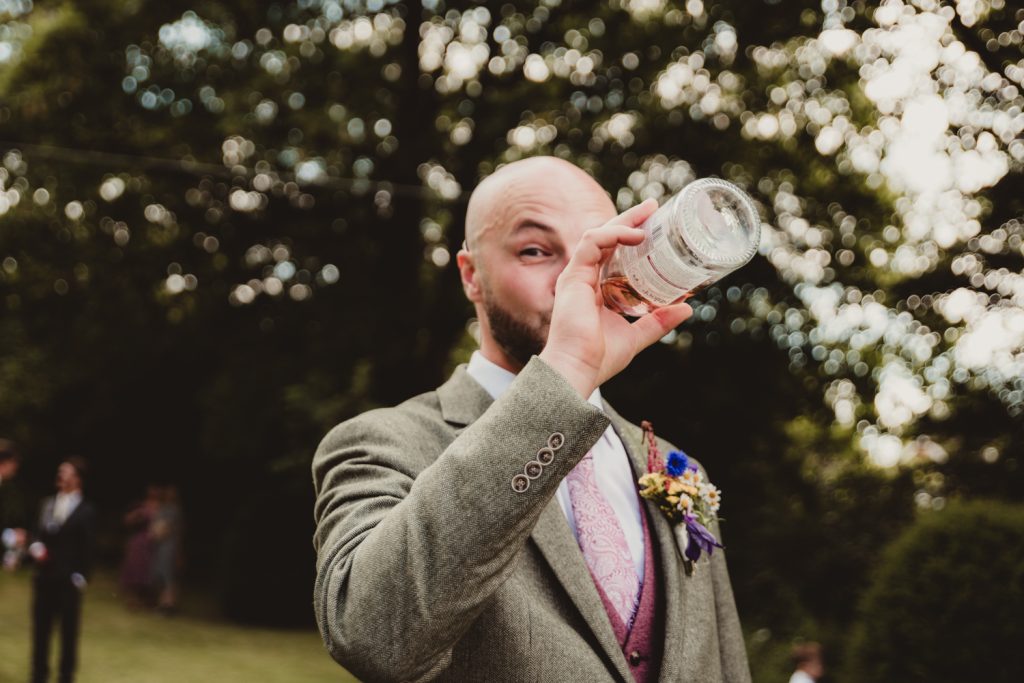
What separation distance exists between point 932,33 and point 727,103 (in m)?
4.54

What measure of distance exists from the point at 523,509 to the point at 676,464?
34.8 inches

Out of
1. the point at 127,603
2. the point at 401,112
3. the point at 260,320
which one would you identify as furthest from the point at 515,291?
the point at 127,603

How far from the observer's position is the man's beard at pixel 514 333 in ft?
5.62

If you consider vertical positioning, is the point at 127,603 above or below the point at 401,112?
below

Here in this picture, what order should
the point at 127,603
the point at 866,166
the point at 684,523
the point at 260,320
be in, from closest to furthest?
the point at 684,523 < the point at 866,166 < the point at 260,320 < the point at 127,603

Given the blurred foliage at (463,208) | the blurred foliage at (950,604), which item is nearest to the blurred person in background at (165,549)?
the blurred foliage at (463,208)

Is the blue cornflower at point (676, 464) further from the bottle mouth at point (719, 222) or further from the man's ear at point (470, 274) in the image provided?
the bottle mouth at point (719, 222)

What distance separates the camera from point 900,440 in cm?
955

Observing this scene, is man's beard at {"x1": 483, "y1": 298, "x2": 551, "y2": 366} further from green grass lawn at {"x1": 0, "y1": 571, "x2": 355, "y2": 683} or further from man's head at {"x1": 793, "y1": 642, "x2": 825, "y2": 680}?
green grass lawn at {"x1": 0, "y1": 571, "x2": 355, "y2": 683}

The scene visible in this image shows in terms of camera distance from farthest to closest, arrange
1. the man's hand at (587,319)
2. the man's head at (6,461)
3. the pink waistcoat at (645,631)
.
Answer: the man's head at (6,461), the pink waistcoat at (645,631), the man's hand at (587,319)

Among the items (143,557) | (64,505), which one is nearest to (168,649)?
(143,557)

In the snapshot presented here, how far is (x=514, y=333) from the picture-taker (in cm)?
175

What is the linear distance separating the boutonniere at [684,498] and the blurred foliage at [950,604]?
5.39 m

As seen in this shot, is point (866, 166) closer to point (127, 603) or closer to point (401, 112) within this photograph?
point (401, 112)
